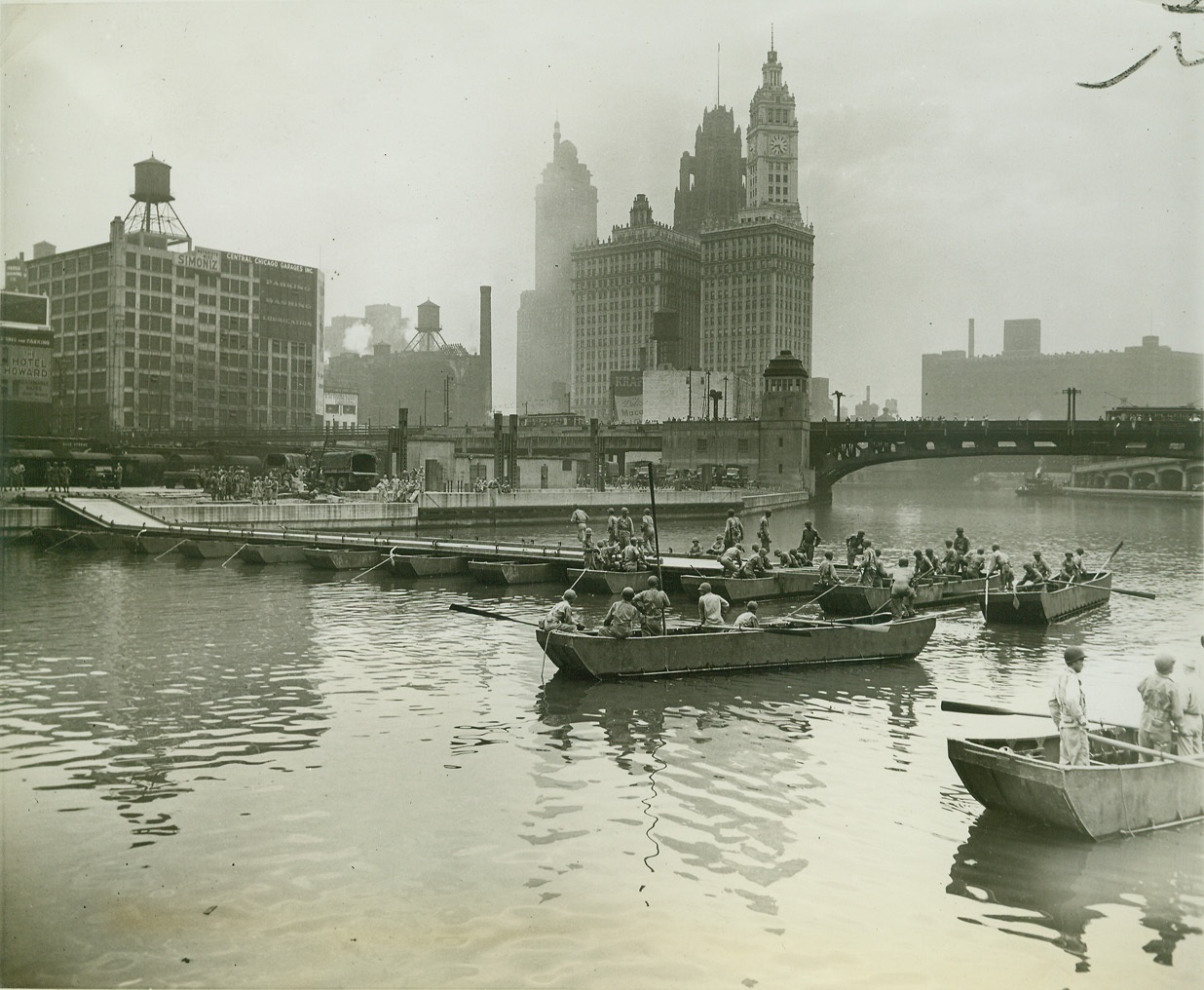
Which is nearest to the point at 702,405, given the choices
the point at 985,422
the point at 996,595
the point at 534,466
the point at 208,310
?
the point at 534,466

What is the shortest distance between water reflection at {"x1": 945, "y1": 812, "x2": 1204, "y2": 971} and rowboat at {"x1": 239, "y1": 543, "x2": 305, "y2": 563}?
40143mm

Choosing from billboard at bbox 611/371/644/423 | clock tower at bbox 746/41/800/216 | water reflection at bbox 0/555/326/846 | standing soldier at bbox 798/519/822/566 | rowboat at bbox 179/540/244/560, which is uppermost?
clock tower at bbox 746/41/800/216

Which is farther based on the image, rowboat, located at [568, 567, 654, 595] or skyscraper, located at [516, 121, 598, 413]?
rowboat, located at [568, 567, 654, 595]

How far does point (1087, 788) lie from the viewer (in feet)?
43.0

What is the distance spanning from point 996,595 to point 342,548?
30.6 m

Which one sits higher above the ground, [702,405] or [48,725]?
[702,405]

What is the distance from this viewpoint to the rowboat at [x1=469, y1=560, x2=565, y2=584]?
42594mm

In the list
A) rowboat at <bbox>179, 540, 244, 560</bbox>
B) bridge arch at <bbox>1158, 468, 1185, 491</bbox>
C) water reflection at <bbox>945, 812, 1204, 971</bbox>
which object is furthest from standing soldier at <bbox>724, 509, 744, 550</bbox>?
bridge arch at <bbox>1158, 468, 1185, 491</bbox>

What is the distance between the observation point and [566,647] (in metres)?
23.0

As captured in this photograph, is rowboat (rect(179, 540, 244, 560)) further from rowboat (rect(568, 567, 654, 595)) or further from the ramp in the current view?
rowboat (rect(568, 567, 654, 595))

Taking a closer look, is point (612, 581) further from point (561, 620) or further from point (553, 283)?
point (553, 283)

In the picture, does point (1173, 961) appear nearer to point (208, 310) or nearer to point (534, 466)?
point (534, 466)

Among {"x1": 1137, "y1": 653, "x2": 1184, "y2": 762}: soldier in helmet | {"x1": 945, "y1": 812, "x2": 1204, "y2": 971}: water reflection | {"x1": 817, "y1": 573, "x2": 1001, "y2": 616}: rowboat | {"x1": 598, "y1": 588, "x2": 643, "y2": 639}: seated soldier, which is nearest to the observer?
{"x1": 945, "y1": 812, "x2": 1204, "y2": 971}: water reflection

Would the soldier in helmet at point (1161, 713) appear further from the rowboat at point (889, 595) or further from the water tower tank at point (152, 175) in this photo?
the water tower tank at point (152, 175)
